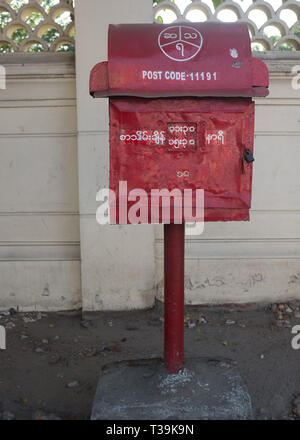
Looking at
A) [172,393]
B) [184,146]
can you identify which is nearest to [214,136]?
[184,146]

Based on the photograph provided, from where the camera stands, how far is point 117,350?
3.20m

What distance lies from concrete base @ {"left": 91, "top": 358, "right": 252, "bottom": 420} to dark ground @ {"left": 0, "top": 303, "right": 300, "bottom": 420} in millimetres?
428

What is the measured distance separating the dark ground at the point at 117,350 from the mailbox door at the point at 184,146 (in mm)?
1340

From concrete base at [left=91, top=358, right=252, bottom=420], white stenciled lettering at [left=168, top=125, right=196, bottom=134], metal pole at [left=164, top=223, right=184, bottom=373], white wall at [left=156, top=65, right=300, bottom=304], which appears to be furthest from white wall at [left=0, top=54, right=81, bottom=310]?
white stenciled lettering at [left=168, top=125, right=196, bottom=134]

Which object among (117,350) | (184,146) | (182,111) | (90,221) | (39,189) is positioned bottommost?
(117,350)

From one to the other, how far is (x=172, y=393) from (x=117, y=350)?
116 centimetres

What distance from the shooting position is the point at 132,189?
1.96 meters

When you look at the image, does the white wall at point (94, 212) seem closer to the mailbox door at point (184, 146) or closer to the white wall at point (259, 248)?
the white wall at point (259, 248)

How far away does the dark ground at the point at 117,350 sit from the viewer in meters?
2.59

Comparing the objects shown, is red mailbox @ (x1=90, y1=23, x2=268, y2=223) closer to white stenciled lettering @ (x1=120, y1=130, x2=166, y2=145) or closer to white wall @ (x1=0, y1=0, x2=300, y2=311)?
white stenciled lettering @ (x1=120, y1=130, x2=166, y2=145)

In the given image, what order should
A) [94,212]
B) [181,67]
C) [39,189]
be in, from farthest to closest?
[39,189]
[94,212]
[181,67]

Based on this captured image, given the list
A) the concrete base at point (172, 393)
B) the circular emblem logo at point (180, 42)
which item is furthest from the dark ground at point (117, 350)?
the circular emblem logo at point (180, 42)

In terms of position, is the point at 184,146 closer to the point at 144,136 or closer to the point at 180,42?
the point at 144,136

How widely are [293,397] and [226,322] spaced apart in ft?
3.48
